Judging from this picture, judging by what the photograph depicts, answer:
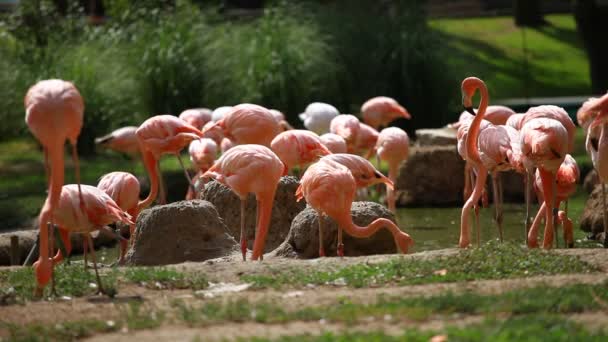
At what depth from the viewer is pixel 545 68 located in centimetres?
2420

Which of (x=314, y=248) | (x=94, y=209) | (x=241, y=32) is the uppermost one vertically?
(x=241, y=32)

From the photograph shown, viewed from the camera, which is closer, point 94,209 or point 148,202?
point 94,209

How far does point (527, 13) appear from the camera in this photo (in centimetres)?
2636

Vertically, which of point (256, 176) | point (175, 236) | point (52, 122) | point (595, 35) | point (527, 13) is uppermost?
point (527, 13)

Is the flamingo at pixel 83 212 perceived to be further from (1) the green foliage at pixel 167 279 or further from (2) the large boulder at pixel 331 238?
(2) the large boulder at pixel 331 238

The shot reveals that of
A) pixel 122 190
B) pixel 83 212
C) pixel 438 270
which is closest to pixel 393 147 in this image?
pixel 122 190

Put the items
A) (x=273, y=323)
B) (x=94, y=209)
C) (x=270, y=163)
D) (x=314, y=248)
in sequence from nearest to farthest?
(x=273, y=323)
(x=94, y=209)
(x=270, y=163)
(x=314, y=248)

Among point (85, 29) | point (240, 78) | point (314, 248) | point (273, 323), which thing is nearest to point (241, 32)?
point (240, 78)

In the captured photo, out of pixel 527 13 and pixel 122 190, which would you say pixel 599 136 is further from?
pixel 527 13

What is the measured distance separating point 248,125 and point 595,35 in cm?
1264

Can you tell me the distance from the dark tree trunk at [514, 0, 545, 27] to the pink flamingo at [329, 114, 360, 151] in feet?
50.0

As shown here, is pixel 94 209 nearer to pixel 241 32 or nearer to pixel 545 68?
pixel 241 32

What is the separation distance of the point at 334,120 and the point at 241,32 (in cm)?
493

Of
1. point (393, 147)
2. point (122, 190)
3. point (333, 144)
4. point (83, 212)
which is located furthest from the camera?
point (393, 147)
